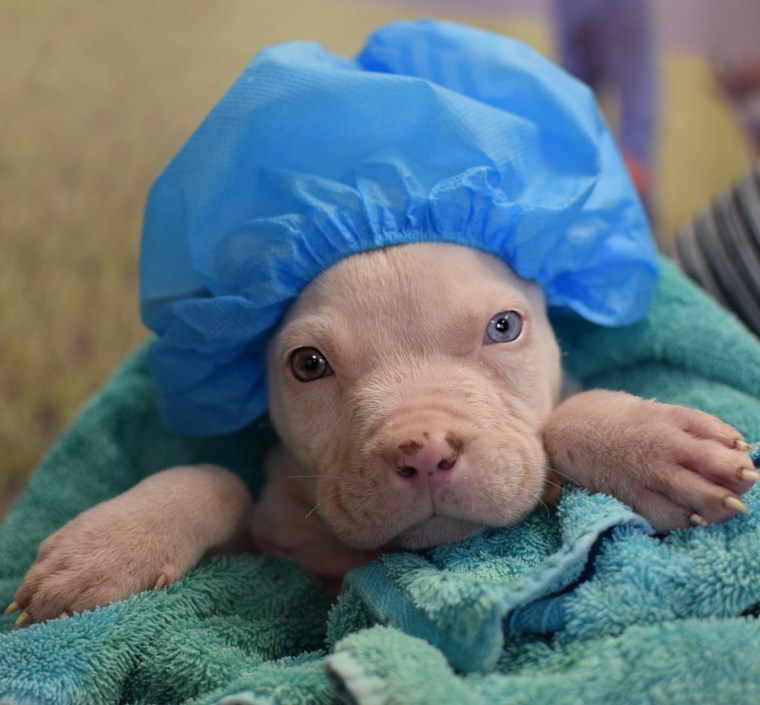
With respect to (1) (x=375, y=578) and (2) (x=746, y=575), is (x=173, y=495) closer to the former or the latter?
(1) (x=375, y=578)

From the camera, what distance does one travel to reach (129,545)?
1.19 meters

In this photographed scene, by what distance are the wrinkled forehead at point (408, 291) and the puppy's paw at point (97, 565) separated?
1.32 feet

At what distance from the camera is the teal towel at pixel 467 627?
85 cm

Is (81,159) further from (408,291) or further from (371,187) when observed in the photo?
(408,291)

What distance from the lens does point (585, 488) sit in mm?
1127

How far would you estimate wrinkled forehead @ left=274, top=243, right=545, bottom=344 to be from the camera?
49.1 inches

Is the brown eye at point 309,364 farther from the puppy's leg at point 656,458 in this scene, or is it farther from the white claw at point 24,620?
the white claw at point 24,620

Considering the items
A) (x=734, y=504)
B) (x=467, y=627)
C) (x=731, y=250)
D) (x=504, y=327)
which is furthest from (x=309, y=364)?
(x=731, y=250)

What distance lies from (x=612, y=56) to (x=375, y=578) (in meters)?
3.15

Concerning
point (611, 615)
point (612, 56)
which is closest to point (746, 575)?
point (611, 615)

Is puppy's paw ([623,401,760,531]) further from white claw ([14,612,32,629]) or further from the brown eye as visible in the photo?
white claw ([14,612,32,629])

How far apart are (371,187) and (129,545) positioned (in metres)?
0.68

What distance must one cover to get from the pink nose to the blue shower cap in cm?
41

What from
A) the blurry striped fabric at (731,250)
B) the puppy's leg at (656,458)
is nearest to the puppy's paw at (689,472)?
the puppy's leg at (656,458)
